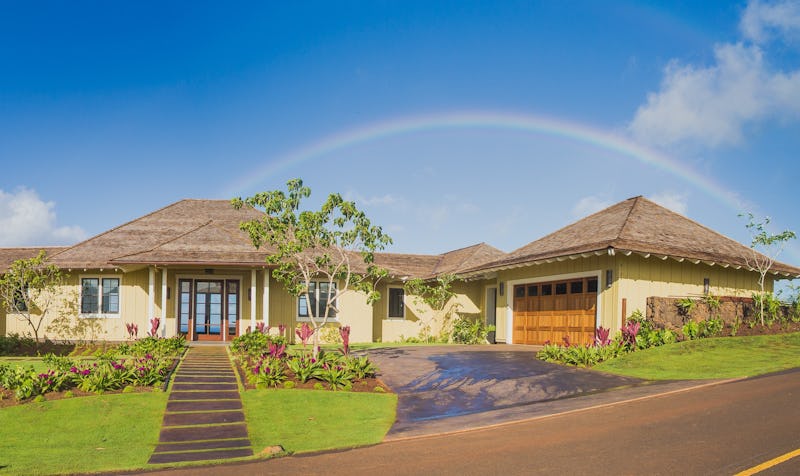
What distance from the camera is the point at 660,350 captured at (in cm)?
1587

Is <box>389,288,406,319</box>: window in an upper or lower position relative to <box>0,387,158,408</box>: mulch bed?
upper

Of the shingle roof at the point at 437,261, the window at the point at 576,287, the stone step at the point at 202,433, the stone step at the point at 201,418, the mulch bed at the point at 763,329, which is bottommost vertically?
the stone step at the point at 202,433

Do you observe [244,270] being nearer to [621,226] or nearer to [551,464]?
[621,226]

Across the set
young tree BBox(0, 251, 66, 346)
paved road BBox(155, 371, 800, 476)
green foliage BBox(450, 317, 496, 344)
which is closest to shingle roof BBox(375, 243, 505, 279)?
green foliage BBox(450, 317, 496, 344)

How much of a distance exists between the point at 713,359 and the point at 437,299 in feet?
45.5

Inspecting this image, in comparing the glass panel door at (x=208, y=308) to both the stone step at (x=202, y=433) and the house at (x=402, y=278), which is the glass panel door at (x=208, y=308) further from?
the stone step at (x=202, y=433)

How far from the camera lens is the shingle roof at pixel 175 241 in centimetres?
2136

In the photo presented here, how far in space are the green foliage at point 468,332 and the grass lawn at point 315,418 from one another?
1325cm

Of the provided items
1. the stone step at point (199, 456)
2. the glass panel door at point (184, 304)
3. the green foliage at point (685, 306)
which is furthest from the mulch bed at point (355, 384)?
the glass panel door at point (184, 304)

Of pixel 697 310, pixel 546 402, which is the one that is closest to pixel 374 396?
pixel 546 402

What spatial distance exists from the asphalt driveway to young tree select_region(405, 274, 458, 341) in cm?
849

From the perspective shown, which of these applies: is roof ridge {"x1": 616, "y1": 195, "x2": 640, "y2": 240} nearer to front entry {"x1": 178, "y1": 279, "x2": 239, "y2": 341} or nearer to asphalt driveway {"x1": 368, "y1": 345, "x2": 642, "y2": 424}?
asphalt driveway {"x1": 368, "y1": 345, "x2": 642, "y2": 424}

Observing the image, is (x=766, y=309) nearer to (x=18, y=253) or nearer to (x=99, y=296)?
(x=99, y=296)

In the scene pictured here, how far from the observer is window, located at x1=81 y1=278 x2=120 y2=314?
23.5m
